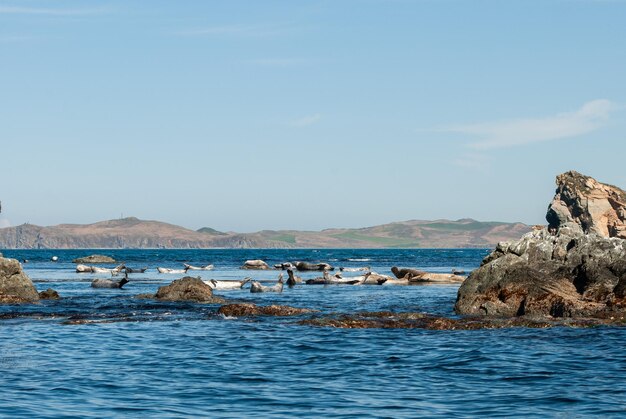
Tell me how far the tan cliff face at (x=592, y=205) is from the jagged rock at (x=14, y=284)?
95224mm

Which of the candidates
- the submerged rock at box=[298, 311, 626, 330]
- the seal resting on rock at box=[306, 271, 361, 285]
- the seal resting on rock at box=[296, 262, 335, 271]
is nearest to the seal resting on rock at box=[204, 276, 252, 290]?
the seal resting on rock at box=[306, 271, 361, 285]

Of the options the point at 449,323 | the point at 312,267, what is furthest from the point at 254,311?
the point at 312,267

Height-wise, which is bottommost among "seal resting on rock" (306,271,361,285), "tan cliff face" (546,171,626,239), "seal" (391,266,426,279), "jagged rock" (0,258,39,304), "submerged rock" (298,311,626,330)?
"seal resting on rock" (306,271,361,285)

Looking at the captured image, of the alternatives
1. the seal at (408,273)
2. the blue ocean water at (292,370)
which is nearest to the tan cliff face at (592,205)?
the seal at (408,273)

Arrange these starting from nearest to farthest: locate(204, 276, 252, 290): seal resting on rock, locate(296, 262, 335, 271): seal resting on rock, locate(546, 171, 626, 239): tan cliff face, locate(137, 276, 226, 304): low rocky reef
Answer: locate(137, 276, 226, 304): low rocky reef < locate(204, 276, 252, 290): seal resting on rock < locate(296, 262, 335, 271): seal resting on rock < locate(546, 171, 626, 239): tan cliff face

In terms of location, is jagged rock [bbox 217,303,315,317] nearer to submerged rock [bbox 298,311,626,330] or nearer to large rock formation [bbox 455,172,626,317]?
submerged rock [bbox 298,311,626,330]

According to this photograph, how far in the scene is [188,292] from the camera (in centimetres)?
4731

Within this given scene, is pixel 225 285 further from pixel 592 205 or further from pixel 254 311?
pixel 592 205

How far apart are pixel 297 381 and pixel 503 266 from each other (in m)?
19.8

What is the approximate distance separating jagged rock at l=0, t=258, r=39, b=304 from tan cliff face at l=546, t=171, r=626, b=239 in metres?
95.2

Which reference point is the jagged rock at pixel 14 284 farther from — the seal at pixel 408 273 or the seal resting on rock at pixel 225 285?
the seal at pixel 408 273

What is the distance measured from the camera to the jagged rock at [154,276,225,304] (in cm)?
4694

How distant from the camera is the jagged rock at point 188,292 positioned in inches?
1848

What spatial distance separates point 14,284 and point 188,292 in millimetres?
9251
